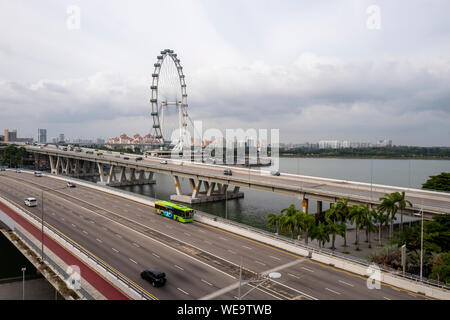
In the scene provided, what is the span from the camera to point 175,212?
43.3 meters

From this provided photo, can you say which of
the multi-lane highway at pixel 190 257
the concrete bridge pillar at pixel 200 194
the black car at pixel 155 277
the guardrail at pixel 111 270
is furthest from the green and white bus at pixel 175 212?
the concrete bridge pillar at pixel 200 194

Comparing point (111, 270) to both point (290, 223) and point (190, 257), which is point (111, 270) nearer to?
point (190, 257)

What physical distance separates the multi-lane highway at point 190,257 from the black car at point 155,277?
0.37 metres

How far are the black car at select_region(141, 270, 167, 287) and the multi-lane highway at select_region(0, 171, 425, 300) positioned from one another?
37cm

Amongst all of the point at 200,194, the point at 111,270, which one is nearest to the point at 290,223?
the point at 111,270

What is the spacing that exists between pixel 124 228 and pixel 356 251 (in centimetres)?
2841

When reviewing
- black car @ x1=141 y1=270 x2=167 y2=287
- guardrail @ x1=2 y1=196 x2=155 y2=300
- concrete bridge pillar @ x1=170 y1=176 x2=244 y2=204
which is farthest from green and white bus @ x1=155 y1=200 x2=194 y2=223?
concrete bridge pillar @ x1=170 y1=176 x2=244 y2=204

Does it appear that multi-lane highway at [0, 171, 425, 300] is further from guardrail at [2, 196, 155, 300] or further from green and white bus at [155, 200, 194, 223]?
green and white bus at [155, 200, 194, 223]

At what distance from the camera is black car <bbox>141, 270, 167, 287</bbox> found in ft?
73.6

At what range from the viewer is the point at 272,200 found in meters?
74.6

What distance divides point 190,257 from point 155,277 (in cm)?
633
